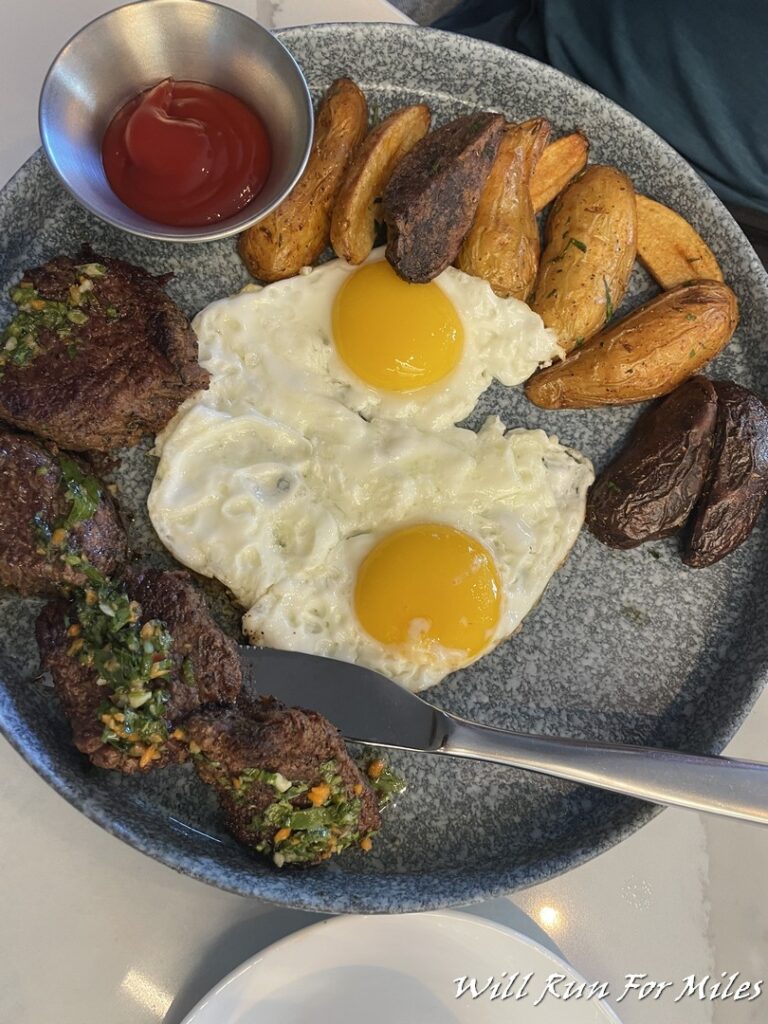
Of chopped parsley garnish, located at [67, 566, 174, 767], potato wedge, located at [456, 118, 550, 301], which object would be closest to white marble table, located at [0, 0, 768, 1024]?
chopped parsley garnish, located at [67, 566, 174, 767]

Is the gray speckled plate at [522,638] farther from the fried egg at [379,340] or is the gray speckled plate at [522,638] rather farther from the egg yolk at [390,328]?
the egg yolk at [390,328]

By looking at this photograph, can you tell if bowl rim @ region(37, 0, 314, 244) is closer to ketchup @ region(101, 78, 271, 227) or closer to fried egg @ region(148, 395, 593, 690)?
ketchup @ region(101, 78, 271, 227)

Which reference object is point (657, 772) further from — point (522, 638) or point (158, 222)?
point (158, 222)

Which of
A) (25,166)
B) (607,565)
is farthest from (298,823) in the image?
(25,166)

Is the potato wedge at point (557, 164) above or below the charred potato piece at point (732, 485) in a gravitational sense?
above

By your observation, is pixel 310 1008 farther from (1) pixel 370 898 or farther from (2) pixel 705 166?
(2) pixel 705 166

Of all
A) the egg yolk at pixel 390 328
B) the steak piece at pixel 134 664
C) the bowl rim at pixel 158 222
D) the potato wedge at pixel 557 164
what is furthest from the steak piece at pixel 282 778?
the potato wedge at pixel 557 164
